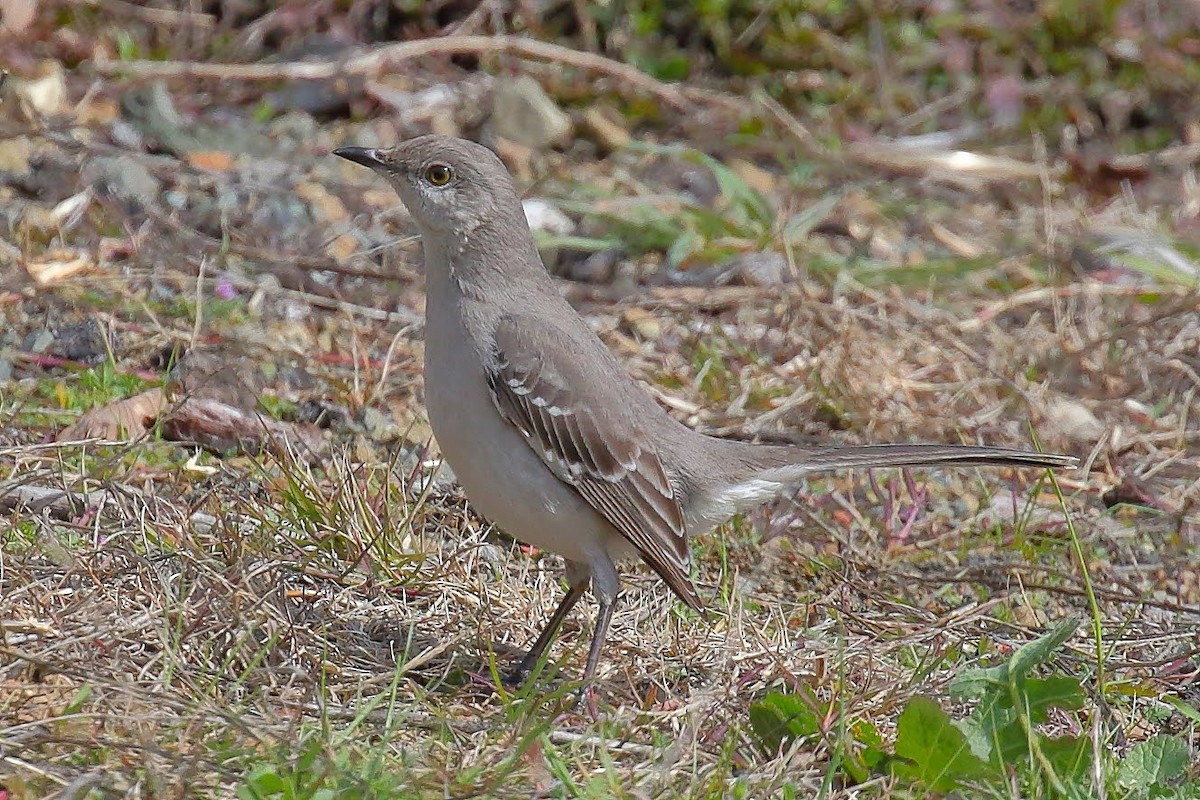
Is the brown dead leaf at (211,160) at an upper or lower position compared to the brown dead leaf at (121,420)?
upper

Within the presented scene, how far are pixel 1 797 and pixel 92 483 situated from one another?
5.24 ft

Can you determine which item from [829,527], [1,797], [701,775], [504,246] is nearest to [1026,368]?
[829,527]

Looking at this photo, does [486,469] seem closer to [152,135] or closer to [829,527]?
[829,527]

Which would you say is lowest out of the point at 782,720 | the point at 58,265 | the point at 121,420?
the point at 782,720

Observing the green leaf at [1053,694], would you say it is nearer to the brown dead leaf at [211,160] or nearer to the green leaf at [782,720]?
the green leaf at [782,720]

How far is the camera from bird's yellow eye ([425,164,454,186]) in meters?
5.05

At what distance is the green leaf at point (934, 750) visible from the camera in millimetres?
3891

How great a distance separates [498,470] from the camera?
4637mm

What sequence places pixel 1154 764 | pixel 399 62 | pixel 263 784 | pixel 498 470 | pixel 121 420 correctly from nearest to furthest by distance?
pixel 263 784, pixel 1154 764, pixel 498 470, pixel 121 420, pixel 399 62

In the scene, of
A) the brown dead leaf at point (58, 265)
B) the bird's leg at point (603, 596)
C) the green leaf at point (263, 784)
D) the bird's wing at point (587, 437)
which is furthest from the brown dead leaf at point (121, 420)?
the green leaf at point (263, 784)

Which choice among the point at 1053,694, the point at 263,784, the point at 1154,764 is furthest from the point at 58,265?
the point at 1154,764

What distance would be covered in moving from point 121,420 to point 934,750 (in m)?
3.09

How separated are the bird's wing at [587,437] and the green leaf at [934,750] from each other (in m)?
0.86

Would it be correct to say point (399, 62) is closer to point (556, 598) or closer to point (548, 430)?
point (556, 598)
